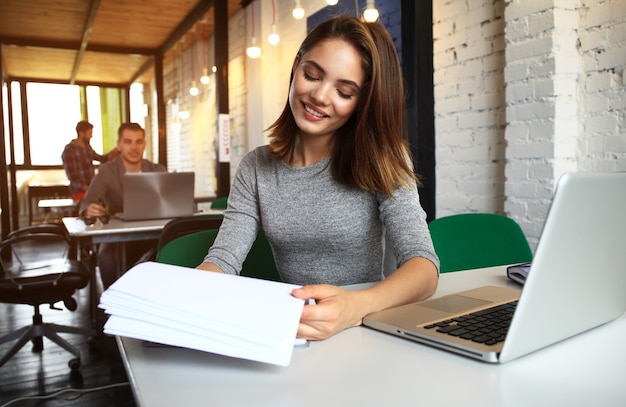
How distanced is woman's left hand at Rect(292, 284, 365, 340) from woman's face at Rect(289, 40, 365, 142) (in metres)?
0.51

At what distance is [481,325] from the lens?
0.81m

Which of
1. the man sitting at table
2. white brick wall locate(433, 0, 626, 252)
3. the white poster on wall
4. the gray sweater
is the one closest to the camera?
the gray sweater

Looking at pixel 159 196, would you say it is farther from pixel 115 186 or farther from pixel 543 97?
pixel 543 97

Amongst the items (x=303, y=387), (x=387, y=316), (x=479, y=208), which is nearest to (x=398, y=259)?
(x=387, y=316)

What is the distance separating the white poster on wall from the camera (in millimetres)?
5398

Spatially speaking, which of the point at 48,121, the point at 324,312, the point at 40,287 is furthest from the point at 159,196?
the point at 48,121

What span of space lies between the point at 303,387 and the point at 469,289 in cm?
61

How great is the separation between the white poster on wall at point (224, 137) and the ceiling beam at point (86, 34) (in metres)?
1.72

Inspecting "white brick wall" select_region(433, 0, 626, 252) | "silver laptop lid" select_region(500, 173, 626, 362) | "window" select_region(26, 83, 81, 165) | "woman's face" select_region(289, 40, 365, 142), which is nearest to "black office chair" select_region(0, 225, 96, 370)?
"woman's face" select_region(289, 40, 365, 142)

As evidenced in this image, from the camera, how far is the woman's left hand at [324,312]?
0.76 m

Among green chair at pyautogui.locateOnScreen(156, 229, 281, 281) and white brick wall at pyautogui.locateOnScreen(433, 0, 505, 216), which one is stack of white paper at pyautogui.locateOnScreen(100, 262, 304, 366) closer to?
green chair at pyautogui.locateOnScreen(156, 229, 281, 281)

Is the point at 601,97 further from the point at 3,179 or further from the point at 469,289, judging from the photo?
the point at 3,179

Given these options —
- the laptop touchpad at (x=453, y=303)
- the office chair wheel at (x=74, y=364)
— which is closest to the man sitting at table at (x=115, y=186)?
the office chair wheel at (x=74, y=364)

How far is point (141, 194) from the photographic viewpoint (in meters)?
2.82
